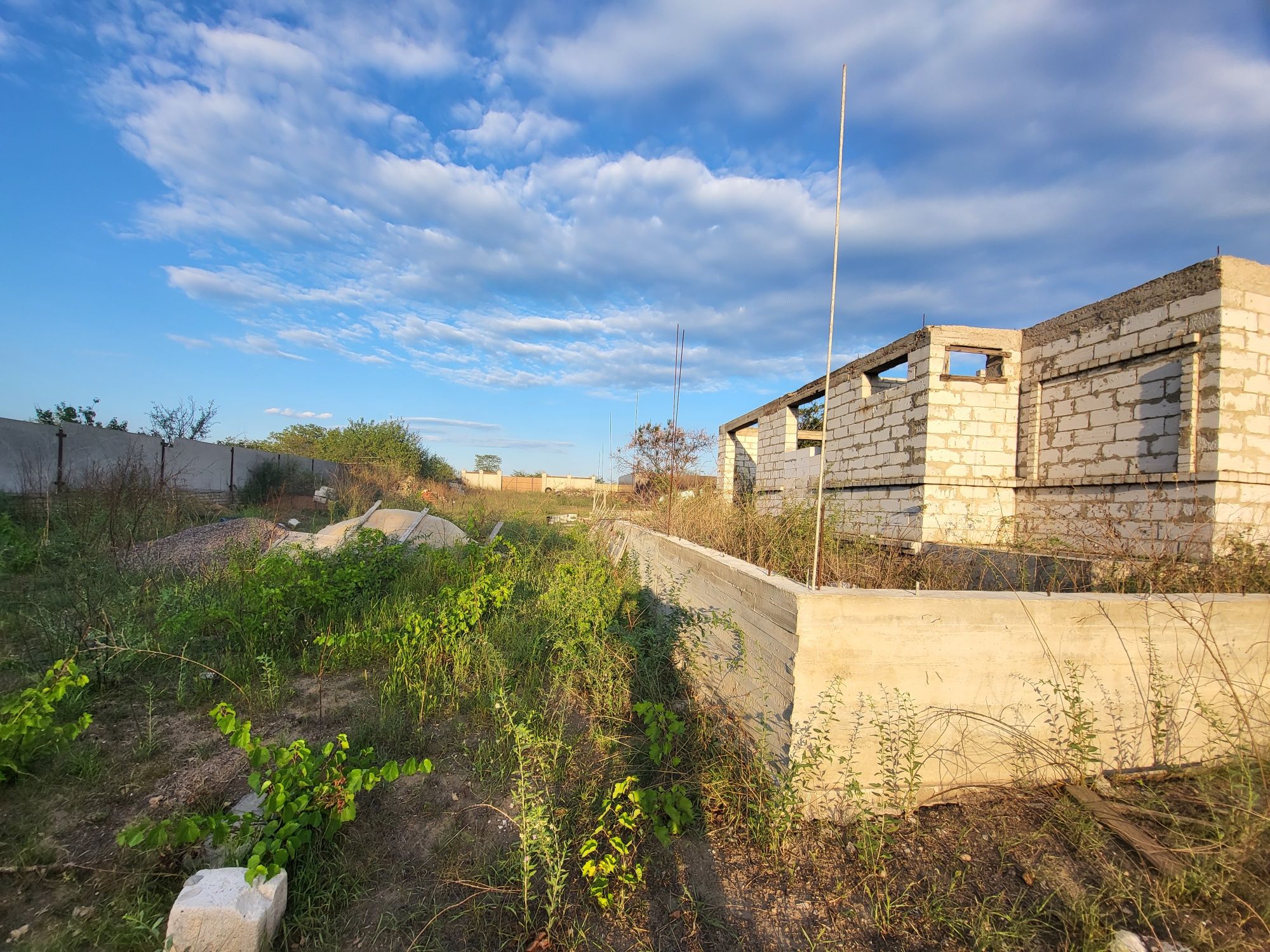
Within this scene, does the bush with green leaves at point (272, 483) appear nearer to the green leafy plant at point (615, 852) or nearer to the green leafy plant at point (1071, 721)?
the green leafy plant at point (615, 852)

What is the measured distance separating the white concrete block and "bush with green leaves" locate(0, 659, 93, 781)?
1.07 m

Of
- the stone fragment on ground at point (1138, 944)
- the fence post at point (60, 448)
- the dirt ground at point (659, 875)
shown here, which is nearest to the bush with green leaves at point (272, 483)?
the fence post at point (60, 448)

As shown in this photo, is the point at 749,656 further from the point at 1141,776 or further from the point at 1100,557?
the point at 1100,557

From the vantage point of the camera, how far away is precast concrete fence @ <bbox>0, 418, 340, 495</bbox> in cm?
843

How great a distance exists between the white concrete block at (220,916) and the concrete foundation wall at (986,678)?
210cm

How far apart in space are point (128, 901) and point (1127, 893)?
376 cm

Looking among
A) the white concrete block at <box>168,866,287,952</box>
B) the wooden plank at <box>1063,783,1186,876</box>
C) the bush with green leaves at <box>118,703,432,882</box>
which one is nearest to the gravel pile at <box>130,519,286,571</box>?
the bush with green leaves at <box>118,703,432,882</box>

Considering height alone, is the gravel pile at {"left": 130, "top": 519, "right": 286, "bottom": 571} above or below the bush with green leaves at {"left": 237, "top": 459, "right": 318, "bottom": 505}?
below

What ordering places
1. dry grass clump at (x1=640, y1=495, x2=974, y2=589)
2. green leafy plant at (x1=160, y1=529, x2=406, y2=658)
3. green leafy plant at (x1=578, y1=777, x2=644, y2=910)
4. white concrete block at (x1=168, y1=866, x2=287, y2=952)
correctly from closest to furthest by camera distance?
white concrete block at (x1=168, y1=866, x2=287, y2=952) → green leafy plant at (x1=578, y1=777, x2=644, y2=910) → dry grass clump at (x1=640, y1=495, x2=974, y2=589) → green leafy plant at (x1=160, y1=529, x2=406, y2=658)

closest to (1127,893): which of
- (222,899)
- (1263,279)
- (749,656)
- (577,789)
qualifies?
(749,656)

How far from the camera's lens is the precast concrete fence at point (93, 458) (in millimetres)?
8430

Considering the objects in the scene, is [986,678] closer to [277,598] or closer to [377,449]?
[277,598]

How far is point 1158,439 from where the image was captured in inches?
215

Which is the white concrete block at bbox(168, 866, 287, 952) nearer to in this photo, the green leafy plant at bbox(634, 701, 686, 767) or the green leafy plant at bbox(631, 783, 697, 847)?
the green leafy plant at bbox(631, 783, 697, 847)
